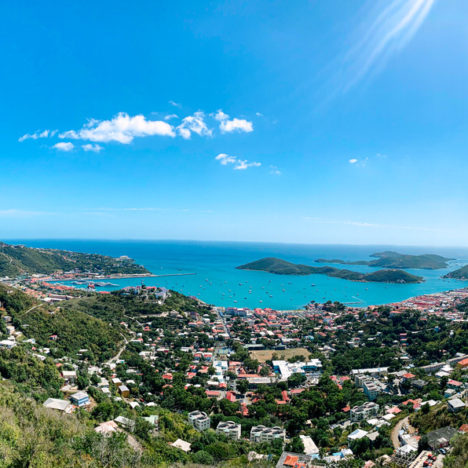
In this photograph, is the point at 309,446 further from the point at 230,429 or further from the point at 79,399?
the point at 79,399

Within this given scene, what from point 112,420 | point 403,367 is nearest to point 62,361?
point 112,420

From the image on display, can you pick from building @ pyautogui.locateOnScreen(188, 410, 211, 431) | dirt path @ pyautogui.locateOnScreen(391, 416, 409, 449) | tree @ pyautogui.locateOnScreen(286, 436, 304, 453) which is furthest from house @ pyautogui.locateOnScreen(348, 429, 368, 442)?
building @ pyautogui.locateOnScreen(188, 410, 211, 431)

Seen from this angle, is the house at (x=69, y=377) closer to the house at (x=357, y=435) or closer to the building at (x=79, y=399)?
the building at (x=79, y=399)

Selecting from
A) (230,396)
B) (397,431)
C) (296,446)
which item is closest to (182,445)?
(296,446)

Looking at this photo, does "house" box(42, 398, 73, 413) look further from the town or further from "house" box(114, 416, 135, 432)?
"house" box(114, 416, 135, 432)

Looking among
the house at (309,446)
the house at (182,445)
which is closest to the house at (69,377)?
the house at (182,445)
